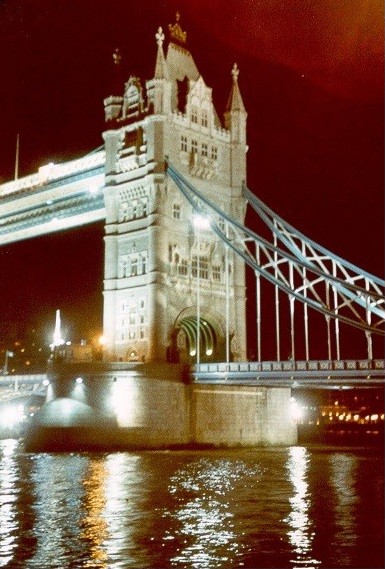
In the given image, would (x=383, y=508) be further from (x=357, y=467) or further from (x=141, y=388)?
(x=141, y=388)

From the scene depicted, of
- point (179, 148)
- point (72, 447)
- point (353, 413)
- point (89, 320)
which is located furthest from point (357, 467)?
point (353, 413)

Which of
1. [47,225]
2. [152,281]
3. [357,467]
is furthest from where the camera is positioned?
[47,225]

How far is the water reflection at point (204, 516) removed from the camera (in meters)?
13.1

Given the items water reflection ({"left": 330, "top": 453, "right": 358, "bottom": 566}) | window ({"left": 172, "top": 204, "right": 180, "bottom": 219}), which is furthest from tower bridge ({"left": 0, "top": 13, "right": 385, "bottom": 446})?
water reflection ({"left": 330, "top": 453, "right": 358, "bottom": 566})

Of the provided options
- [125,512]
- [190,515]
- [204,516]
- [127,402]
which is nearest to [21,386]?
[127,402]

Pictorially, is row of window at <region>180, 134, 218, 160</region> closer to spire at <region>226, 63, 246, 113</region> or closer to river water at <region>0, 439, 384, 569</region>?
spire at <region>226, 63, 246, 113</region>

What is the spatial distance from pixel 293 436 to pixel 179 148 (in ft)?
65.8

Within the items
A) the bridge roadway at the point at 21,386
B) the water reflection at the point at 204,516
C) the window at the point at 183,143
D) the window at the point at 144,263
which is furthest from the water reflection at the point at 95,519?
the window at the point at 183,143

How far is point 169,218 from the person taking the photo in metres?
51.8

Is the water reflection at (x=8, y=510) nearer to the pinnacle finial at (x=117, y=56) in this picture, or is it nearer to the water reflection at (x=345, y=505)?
the water reflection at (x=345, y=505)

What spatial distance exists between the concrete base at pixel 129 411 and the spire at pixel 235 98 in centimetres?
2078

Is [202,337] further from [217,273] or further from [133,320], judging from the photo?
[133,320]

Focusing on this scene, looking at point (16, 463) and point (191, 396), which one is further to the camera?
point (191, 396)

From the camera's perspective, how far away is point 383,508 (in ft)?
63.0
